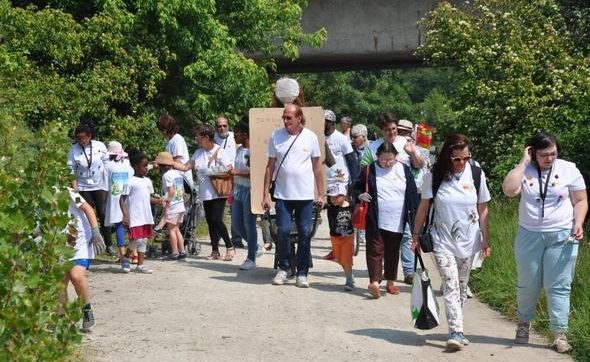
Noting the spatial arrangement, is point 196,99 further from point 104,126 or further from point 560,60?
point 560,60

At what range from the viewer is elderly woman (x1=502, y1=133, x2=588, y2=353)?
8.63 m

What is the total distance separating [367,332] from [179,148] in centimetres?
567

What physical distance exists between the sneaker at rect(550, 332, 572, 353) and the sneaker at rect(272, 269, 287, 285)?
3.71 m

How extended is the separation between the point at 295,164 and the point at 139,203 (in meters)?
2.32

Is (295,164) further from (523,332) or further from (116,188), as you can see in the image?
(523,332)

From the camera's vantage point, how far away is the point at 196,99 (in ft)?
71.1

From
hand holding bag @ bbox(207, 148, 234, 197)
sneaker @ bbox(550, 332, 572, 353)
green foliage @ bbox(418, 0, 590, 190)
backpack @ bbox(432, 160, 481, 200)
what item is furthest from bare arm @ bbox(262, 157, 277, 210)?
green foliage @ bbox(418, 0, 590, 190)

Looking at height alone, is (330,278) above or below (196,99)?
below

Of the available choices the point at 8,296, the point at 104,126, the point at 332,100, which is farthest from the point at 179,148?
the point at 332,100

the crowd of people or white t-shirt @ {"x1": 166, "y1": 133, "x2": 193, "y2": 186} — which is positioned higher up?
white t-shirt @ {"x1": 166, "y1": 133, "x2": 193, "y2": 186}

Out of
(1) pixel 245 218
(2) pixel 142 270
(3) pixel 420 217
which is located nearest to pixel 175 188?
(1) pixel 245 218

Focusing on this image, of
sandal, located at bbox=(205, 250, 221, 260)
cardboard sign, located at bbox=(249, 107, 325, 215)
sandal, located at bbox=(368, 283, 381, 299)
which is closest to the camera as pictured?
sandal, located at bbox=(368, 283, 381, 299)

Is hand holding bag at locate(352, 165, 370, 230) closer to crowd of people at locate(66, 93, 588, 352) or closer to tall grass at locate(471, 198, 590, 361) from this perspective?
crowd of people at locate(66, 93, 588, 352)

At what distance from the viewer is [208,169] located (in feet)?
45.1
